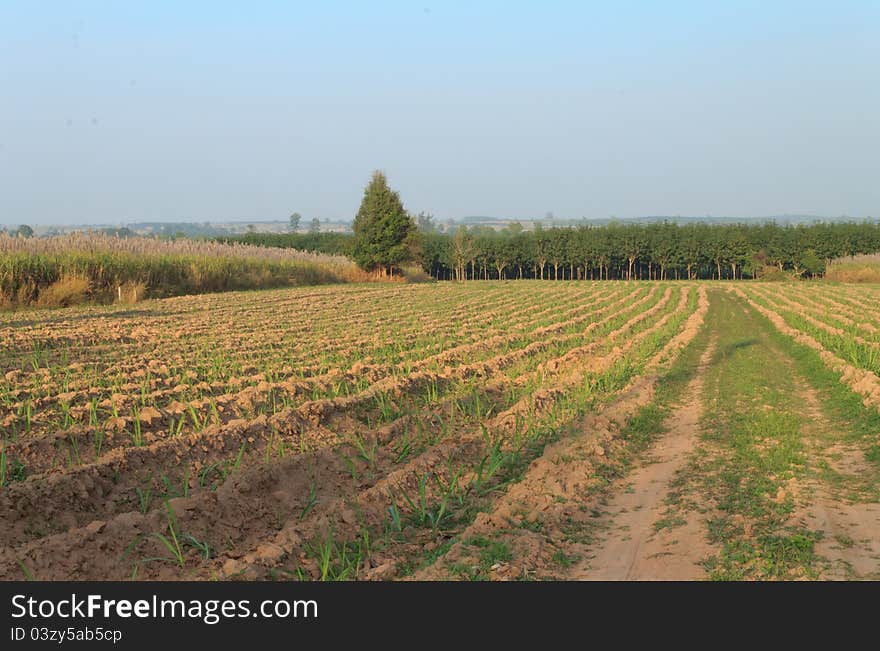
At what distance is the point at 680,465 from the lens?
712 cm

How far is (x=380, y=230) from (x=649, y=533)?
126 feet

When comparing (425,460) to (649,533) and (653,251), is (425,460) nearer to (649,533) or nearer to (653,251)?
(649,533)

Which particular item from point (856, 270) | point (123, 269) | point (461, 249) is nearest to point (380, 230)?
point (123, 269)

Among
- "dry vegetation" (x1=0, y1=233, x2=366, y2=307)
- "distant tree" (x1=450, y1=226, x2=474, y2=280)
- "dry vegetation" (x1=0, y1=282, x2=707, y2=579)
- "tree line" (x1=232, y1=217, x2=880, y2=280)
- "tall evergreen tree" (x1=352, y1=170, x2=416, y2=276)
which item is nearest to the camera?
"dry vegetation" (x1=0, y1=282, x2=707, y2=579)

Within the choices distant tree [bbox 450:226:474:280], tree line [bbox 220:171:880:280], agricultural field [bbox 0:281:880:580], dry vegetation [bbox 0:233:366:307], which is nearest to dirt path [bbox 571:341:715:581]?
agricultural field [bbox 0:281:880:580]

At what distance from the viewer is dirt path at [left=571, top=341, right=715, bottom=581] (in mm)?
4641

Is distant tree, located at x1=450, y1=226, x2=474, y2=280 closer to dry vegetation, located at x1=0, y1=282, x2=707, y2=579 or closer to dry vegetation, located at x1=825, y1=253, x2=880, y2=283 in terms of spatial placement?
dry vegetation, located at x1=825, y1=253, x2=880, y2=283

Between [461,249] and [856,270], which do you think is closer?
[856,270]

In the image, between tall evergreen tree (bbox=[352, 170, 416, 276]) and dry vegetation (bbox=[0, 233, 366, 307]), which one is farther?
tall evergreen tree (bbox=[352, 170, 416, 276])

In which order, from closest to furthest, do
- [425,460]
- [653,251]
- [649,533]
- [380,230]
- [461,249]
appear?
1. [649,533]
2. [425,460]
3. [380,230]
4. [461,249]
5. [653,251]

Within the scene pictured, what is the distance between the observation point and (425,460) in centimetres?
679

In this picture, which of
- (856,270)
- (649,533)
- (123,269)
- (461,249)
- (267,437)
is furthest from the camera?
(461,249)

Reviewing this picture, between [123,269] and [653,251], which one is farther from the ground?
[653,251]

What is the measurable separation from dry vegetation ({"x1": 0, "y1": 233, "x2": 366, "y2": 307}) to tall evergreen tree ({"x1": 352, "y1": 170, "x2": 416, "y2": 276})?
5.50 metres
